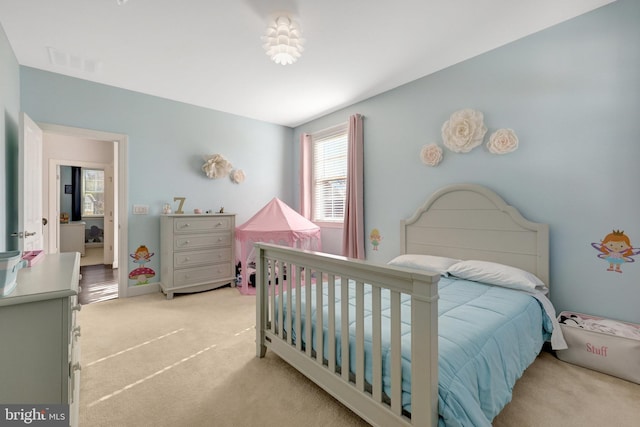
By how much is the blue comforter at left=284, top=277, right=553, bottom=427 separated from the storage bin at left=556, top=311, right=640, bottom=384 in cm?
19

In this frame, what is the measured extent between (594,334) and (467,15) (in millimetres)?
2410

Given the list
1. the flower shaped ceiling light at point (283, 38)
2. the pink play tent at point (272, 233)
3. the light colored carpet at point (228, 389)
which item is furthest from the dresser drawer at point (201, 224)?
the flower shaped ceiling light at point (283, 38)

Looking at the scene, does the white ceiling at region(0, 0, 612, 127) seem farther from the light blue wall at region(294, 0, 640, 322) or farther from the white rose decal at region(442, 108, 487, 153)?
the white rose decal at region(442, 108, 487, 153)

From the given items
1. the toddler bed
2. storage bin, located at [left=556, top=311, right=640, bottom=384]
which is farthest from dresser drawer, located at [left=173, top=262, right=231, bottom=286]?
storage bin, located at [left=556, top=311, right=640, bottom=384]

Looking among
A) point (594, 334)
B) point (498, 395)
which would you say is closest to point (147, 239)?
→ point (498, 395)

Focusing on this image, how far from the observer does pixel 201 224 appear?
12.2 feet

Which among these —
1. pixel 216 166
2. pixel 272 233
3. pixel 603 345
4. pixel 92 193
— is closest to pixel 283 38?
pixel 272 233

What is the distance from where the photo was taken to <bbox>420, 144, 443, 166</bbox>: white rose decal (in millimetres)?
3027

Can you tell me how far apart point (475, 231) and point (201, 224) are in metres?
3.15

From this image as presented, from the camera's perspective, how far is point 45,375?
41.2 inches

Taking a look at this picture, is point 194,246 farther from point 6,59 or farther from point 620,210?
point 620,210

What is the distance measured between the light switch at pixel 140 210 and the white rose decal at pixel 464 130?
3.63 metres

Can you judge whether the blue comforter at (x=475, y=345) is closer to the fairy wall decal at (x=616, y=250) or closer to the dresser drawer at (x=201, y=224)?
the fairy wall decal at (x=616, y=250)

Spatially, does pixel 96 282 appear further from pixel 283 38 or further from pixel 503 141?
pixel 503 141
